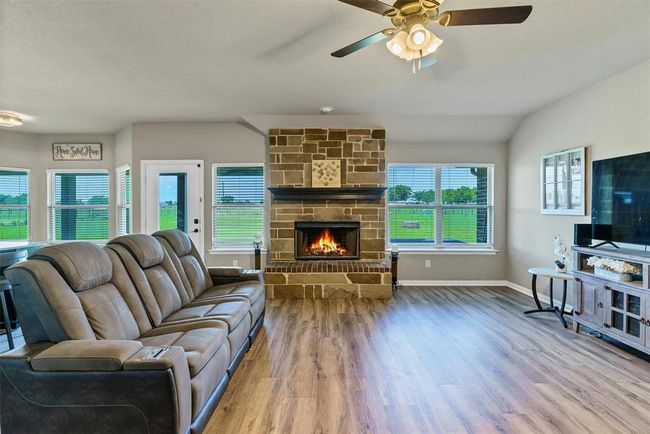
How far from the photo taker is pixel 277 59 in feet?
9.86

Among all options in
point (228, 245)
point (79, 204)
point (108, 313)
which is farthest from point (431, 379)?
point (79, 204)

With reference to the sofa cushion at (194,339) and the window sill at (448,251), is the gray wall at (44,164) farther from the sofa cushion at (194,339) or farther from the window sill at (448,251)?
the window sill at (448,251)

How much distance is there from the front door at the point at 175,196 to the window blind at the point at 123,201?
66 centimetres

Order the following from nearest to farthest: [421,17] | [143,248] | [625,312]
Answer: [421,17] < [143,248] < [625,312]

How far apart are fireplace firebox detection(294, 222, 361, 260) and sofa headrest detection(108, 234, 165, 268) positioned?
2.62 metres

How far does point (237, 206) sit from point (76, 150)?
3.22 meters

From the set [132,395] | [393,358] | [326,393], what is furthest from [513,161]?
[132,395]

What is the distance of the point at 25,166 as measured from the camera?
5.64 metres

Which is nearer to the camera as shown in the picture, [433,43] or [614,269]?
[433,43]

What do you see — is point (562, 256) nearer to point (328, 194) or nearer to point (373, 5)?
point (328, 194)

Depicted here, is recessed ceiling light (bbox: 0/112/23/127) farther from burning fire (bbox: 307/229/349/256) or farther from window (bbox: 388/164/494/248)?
window (bbox: 388/164/494/248)

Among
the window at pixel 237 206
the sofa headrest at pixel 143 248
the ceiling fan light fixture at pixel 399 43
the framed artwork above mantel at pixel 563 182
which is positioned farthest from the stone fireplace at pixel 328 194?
the ceiling fan light fixture at pixel 399 43

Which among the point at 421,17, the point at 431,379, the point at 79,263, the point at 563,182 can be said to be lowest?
the point at 431,379

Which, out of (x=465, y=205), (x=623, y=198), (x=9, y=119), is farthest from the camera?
(x=465, y=205)
